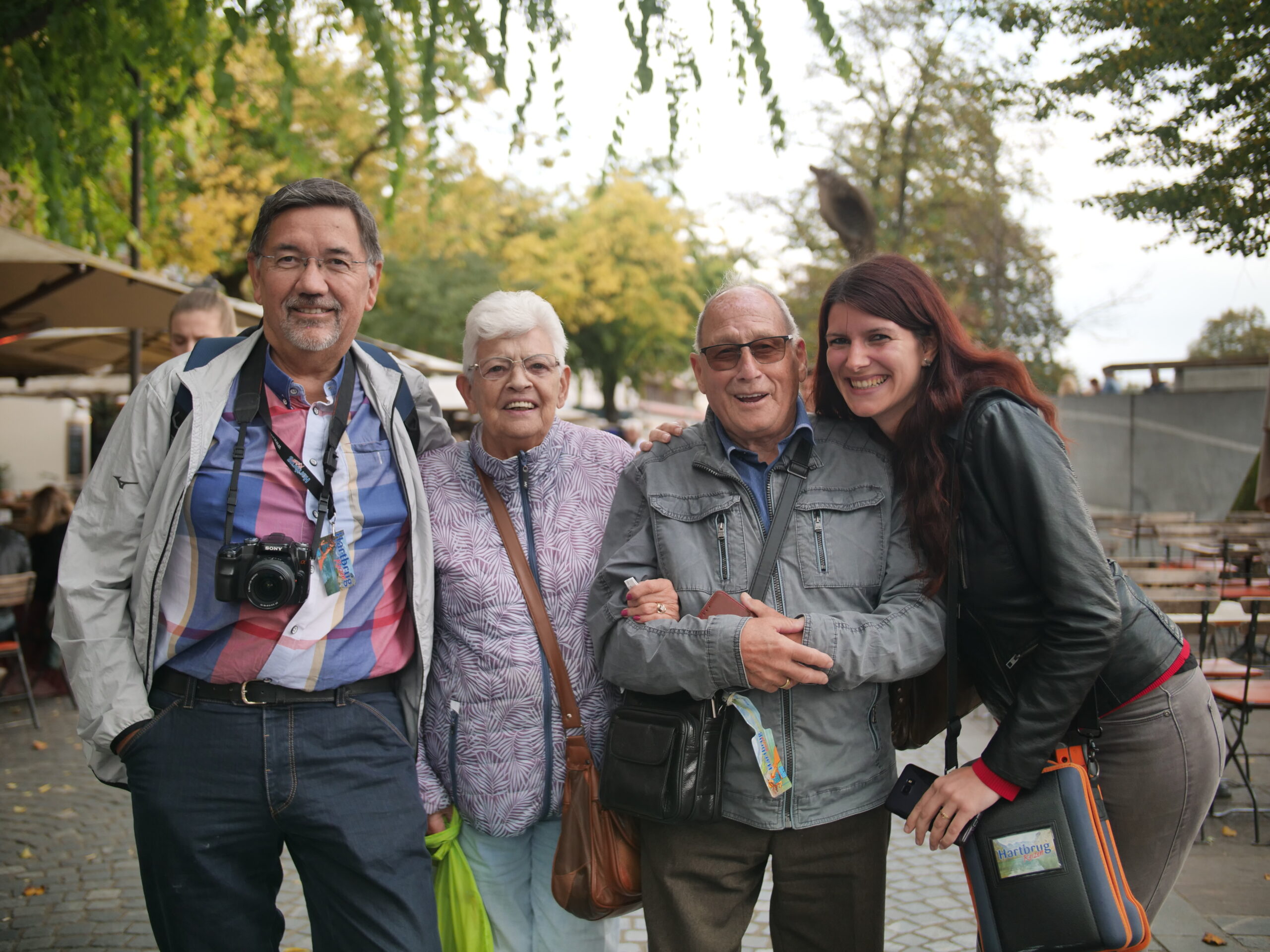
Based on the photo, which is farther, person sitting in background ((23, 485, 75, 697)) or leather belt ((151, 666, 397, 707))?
person sitting in background ((23, 485, 75, 697))

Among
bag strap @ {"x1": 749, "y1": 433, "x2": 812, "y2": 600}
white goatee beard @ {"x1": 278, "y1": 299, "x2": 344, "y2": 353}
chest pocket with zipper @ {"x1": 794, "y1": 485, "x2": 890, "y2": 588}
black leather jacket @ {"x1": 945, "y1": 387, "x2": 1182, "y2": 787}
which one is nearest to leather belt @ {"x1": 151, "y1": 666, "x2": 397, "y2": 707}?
white goatee beard @ {"x1": 278, "y1": 299, "x2": 344, "y2": 353}

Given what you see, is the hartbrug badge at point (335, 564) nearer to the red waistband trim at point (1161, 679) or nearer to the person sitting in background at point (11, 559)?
the red waistband trim at point (1161, 679)

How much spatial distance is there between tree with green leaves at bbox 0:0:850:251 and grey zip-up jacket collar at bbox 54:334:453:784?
7.23 ft

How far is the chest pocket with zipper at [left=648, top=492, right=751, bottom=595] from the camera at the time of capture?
2377mm

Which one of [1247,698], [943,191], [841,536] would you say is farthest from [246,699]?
[943,191]

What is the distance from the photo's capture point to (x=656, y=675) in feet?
7.43

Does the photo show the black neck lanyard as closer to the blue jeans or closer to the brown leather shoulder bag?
the brown leather shoulder bag

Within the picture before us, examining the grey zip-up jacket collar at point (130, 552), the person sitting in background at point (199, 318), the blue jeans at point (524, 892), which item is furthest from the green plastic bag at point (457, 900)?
the person sitting in background at point (199, 318)

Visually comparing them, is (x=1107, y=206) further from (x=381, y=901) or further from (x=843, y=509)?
(x=381, y=901)

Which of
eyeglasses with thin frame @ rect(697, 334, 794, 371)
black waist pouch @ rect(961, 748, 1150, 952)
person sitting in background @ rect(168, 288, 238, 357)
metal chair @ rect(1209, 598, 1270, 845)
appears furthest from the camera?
metal chair @ rect(1209, 598, 1270, 845)

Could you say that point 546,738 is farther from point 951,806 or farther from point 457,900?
point 951,806

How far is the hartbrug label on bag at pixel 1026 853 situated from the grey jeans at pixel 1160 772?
24cm

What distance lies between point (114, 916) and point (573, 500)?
2918mm

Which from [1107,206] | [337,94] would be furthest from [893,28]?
[337,94]
